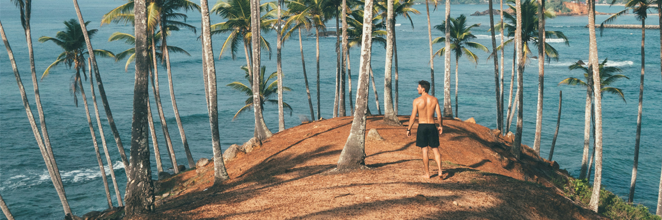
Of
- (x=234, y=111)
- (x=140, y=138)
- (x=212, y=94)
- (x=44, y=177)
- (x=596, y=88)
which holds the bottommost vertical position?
(x=44, y=177)

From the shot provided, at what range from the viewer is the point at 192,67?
7350 centimetres

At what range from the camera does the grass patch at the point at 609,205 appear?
15.2 metres

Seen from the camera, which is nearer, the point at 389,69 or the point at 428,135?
the point at 428,135

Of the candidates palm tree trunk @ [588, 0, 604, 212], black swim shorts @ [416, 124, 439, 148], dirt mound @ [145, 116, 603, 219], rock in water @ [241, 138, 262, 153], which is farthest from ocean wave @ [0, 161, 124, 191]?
palm tree trunk @ [588, 0, 604, 212]

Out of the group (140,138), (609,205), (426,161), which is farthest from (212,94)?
(609,205)

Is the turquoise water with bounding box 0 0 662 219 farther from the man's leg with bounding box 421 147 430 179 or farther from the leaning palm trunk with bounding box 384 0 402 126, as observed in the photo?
the man's leg with bounding box 421 147 430 179

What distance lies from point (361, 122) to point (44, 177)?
98.2 feet

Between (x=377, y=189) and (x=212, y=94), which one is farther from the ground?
(x=212, y=94)

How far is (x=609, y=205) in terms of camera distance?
53.1 ft

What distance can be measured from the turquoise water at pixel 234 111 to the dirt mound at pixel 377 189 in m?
17.9

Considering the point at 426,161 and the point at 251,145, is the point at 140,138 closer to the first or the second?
the point at 426,161

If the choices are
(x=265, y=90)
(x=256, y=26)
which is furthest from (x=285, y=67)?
(x=256, y=26)

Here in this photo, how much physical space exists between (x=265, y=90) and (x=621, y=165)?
2698 centimetres

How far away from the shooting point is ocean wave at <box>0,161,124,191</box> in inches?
1170
